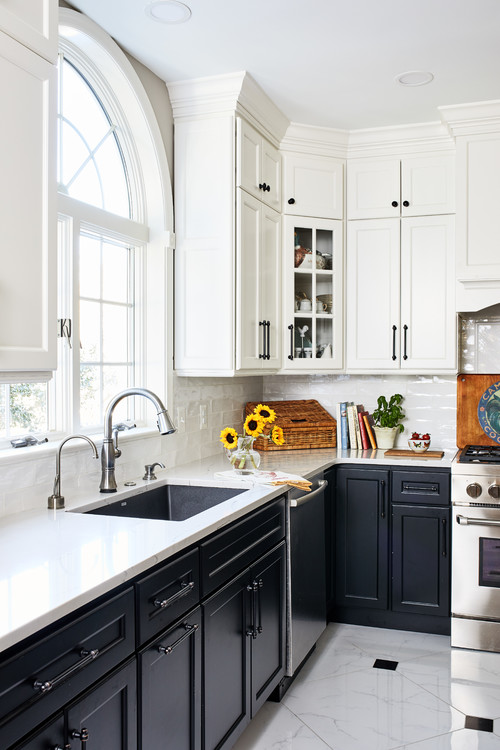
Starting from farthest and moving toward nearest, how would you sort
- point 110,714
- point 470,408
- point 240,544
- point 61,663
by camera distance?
point 470,408 < point 240,544 < point 110,714 < point 61,663

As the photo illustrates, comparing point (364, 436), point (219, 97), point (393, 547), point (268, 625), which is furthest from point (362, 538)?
point (219, 97)

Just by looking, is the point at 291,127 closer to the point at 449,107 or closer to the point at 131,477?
the point at 449,107

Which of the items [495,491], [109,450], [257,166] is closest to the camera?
[109,450]

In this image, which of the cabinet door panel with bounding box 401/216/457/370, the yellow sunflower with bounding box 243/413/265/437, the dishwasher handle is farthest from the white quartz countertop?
the cabinet door panel with bounding box 401/216/457/370

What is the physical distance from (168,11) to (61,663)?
2.27 meters

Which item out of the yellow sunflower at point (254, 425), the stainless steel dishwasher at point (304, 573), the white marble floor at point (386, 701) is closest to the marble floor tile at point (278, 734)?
the white marble floor at point (386, 701)

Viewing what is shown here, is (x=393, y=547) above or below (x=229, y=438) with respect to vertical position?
below

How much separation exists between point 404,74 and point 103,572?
104 inches

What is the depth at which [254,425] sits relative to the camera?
3227 mm

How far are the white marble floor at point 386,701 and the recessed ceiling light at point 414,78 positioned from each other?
273cm

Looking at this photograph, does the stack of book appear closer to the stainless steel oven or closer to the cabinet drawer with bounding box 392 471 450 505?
the cabinet drawer with bounding box 392 471 450 505

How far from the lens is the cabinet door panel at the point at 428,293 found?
385cm

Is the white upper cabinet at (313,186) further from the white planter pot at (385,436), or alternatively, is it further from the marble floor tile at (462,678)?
the marble floor tile at (462,678)

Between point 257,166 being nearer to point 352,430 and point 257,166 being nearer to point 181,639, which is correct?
point 352,430
